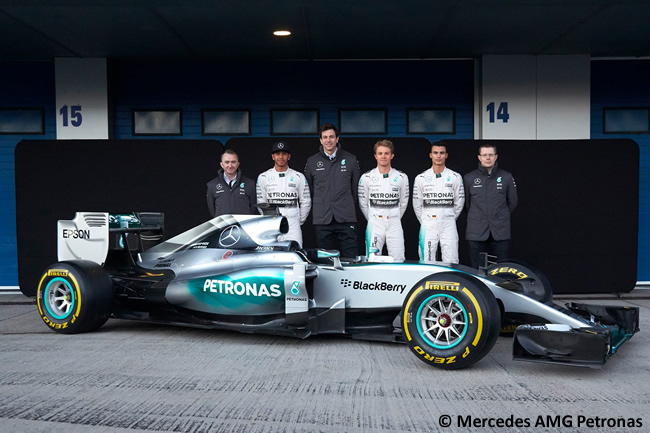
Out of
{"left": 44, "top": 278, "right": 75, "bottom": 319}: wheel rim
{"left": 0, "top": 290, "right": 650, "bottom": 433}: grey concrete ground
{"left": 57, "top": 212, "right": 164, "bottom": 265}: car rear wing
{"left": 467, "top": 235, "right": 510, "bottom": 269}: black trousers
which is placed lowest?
{"left": 0, "top": 290, "right": 650, "bottom": 433}: grey concrete ground

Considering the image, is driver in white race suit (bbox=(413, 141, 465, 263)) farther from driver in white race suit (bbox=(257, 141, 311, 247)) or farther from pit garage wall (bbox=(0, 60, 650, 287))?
pit garage wall (bbox=(0, 60, 650, 287))

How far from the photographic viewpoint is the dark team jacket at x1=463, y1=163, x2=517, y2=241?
7.19 metres

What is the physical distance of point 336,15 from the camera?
754 centimetres

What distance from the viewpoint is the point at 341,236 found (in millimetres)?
7352

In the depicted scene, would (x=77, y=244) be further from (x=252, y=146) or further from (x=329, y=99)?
(x=329, y=99)

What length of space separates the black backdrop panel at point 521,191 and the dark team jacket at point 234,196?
1.29 meters

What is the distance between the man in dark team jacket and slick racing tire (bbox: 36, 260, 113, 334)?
1.93 m

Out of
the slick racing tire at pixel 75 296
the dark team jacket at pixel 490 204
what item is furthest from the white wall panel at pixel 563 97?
the slick racing tire at pixel 75 296

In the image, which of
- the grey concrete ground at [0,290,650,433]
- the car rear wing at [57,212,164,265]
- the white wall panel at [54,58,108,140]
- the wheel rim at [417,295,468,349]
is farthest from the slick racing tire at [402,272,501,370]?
the white wall panel at [54,58,108,140]

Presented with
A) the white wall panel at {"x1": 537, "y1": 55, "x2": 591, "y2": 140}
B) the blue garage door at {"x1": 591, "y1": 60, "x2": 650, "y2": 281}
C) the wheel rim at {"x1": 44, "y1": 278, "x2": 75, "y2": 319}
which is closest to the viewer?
the wheel rim at {"x1": 44, "y1": 278, "x2": 75, "y2": 319}

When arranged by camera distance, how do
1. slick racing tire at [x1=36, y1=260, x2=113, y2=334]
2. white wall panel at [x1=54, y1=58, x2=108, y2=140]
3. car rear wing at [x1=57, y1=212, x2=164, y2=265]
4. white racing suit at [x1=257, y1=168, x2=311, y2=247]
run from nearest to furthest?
slick racing tire at [x1=36, y1=260, x2=113, y2=334] < car rear wing at [x1=57, y1=212, x2=164, y2=265] < white racing suit at [x1=257, y1=168, x2=311, y2=247] < white wall panel at [x1=54, y1=58, x2=108, y2=140]

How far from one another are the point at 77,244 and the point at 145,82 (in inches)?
178

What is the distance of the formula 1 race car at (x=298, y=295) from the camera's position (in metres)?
4.17

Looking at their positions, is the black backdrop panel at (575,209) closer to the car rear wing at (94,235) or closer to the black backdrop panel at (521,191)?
the black backdrop panel at (521,191)
